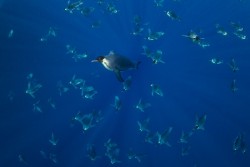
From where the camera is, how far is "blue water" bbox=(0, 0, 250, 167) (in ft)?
59.9

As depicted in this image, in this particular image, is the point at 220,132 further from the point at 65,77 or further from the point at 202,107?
the point at 65,77

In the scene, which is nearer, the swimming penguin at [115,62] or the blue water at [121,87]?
the swimming penguin at [115,62]

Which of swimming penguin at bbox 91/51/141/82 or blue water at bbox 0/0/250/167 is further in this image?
blue water at bbox 0/0/250/167

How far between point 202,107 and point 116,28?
894 centimetres

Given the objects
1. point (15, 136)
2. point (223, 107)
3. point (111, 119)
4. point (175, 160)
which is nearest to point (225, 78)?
point (223, 107)

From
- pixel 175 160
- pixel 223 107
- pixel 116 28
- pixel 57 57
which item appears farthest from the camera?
pixel 116 28

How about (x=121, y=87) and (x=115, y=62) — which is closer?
(x=115, y=62)

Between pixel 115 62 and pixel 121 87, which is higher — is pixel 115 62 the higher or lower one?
the higher one

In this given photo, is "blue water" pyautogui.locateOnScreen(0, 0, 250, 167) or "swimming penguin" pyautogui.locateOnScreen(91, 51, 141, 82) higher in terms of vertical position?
"swimming penguin" pyautogui.locateOnScreen(91, 51, 141, 82)

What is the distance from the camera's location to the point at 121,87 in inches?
851

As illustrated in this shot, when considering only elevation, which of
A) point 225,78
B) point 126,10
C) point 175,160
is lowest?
point 175,160

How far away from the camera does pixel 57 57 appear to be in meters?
21.6

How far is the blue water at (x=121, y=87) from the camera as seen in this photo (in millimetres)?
18266

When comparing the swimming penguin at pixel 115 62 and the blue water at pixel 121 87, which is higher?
the swimming penguin at pixel 115 62
